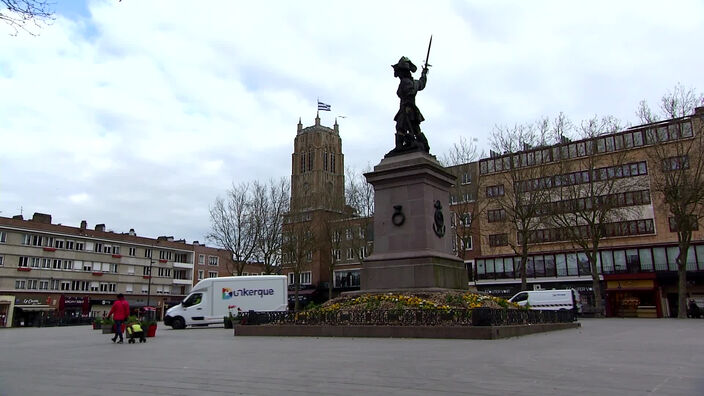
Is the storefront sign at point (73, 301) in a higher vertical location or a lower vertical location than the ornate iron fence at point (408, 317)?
higher

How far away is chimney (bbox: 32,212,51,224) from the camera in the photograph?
67.9 m

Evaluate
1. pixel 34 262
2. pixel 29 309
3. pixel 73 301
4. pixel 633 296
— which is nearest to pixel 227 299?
pixel 633 296

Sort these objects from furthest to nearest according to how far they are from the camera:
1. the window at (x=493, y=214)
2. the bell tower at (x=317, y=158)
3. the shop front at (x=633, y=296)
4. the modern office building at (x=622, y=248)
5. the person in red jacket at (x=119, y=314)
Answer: the bell tower at (x=317, y=158), the window at (x=493, y=214), the shop front at (x=633, y=296), the modern office building at (x=622, y=248), the person in red jacket at (x=119, y=314)

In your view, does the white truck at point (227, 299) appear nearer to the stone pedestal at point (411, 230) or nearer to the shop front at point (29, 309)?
the stone pedestal at point (411, 230)

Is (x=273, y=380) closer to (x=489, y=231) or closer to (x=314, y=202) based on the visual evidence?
(x=314, y=202)

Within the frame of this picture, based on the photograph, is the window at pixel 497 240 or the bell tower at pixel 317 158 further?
the bell tower at pixel 317 158

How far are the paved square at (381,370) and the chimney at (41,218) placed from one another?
64.3m

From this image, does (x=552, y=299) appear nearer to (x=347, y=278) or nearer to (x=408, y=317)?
(x=408, y=317)

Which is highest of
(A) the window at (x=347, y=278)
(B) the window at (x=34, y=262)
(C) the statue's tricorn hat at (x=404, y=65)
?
(C) the statue's tricorn hat at (x=404, y=65)

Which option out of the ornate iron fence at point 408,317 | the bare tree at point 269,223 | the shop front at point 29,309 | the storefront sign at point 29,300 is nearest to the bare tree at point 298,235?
the bare tree at point 269,223

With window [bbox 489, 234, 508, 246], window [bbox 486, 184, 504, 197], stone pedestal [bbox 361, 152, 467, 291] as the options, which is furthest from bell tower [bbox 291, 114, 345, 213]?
stone pedestal [bbox 361, 152, 467, 291]

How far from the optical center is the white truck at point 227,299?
30.3 m

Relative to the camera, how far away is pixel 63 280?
67812 millimetres

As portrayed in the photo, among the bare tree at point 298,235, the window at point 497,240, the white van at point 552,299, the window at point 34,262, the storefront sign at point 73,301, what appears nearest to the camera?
the white van at point 552,299
